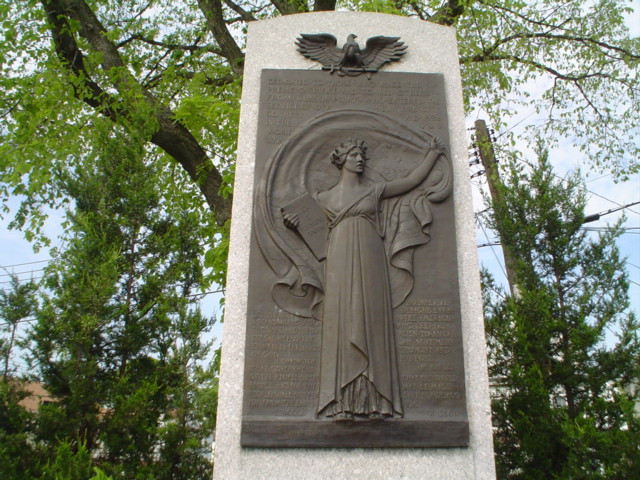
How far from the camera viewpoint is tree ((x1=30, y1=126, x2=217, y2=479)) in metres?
4.71

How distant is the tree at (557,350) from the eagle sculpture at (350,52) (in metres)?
2.82

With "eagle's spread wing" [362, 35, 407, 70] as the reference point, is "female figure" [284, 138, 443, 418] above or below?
below

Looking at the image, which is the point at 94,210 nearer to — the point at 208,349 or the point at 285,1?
the point at 208,349

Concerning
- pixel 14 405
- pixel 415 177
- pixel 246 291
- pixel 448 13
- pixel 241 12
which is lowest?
pixel 14 405

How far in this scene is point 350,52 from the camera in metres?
4.65

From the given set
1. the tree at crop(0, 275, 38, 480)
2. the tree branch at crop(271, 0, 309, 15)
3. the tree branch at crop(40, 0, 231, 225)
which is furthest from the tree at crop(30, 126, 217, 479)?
the tree branch at crop(271, 0, 309, 15)

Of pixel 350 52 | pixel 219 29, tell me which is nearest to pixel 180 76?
pixel 219 29

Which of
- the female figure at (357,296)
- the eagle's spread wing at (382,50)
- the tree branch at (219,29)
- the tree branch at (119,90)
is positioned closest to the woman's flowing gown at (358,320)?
the female figure at (357,296)

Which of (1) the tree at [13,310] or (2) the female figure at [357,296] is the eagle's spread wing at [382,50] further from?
(1) the tree at [13,310]

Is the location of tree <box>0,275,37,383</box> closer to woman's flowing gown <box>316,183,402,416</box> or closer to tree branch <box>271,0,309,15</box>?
woman's flowing gown <box>316,183,402,416</box>

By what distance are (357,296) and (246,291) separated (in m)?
0.86

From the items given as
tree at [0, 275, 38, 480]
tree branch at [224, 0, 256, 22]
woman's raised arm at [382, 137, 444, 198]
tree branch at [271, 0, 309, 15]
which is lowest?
tree at [0, 275, 38, 480]

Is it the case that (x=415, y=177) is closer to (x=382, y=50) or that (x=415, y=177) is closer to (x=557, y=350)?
(x=382, y=50)

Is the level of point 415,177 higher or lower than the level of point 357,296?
higher
